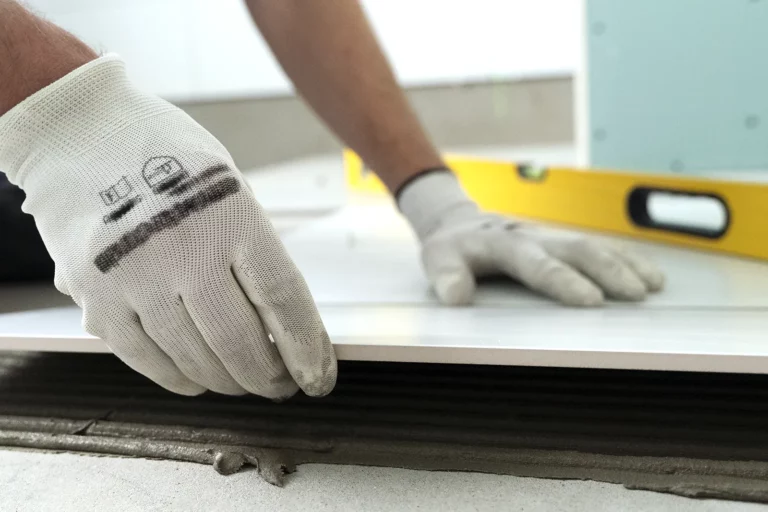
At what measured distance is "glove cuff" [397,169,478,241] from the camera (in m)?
0.84

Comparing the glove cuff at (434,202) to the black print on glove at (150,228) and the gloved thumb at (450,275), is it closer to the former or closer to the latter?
the gloved thumb at (450,275)

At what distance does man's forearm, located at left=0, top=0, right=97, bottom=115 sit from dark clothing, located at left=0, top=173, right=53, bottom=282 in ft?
1.01

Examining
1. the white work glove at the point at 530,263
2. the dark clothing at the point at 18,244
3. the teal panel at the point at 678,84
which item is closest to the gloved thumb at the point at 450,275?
the white work glove at the point at 530,263

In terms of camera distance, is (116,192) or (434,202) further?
(434,202)

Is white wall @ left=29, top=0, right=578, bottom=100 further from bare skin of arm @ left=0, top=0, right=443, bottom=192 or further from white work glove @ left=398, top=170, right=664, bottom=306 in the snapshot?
white work glove @ left=398, top=170, right=664, bottom=306

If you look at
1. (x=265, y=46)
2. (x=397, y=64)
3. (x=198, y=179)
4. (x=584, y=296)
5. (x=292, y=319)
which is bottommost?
(x=397, y=64)

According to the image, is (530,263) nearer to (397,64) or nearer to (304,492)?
(304,492)

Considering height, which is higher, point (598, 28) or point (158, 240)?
point (158, 240)

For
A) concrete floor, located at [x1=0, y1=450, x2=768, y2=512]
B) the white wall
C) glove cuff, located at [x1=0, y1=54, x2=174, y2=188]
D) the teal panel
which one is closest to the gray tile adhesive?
concrete floor, located at [x1=0, y1=450, x2=768, y2=512]

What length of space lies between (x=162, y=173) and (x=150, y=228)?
0.15 feet

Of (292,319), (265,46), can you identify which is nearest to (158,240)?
(292,319)

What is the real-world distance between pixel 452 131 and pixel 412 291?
1.95m

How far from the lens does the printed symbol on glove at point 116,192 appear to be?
1.66 ft

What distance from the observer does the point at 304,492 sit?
514 mm
